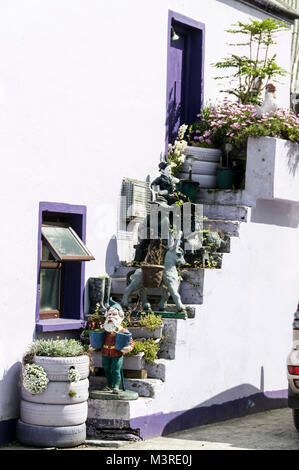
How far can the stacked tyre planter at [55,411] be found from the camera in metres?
10.1

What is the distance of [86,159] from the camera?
38.4 feet

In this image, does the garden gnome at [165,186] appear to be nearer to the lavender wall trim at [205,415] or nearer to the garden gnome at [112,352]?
the garden gnome at [112,352]

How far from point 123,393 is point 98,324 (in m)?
1.12

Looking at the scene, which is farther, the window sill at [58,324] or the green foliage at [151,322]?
the green foliage at [151,322]

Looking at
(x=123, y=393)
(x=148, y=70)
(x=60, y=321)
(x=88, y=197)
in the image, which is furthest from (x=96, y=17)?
(x=123, y=393)

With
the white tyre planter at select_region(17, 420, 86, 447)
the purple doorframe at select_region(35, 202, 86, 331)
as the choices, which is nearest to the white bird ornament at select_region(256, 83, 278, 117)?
the purple doorframe at select_region(35, 202, 86, 331)

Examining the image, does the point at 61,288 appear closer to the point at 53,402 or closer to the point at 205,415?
the point at 53,402

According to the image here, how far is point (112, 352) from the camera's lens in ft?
34.7

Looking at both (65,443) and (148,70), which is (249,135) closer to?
(148,70)

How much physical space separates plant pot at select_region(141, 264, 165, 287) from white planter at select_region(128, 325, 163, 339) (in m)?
0.57

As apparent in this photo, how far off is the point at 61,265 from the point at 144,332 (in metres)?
1.36

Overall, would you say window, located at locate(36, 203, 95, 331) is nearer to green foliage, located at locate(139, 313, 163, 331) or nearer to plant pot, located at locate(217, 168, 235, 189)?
green foliage, located at locate(139, 313, 163, 331)

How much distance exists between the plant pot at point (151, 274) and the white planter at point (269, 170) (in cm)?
243

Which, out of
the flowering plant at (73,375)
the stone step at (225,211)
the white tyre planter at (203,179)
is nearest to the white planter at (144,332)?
the flowering plant at (73,375)
